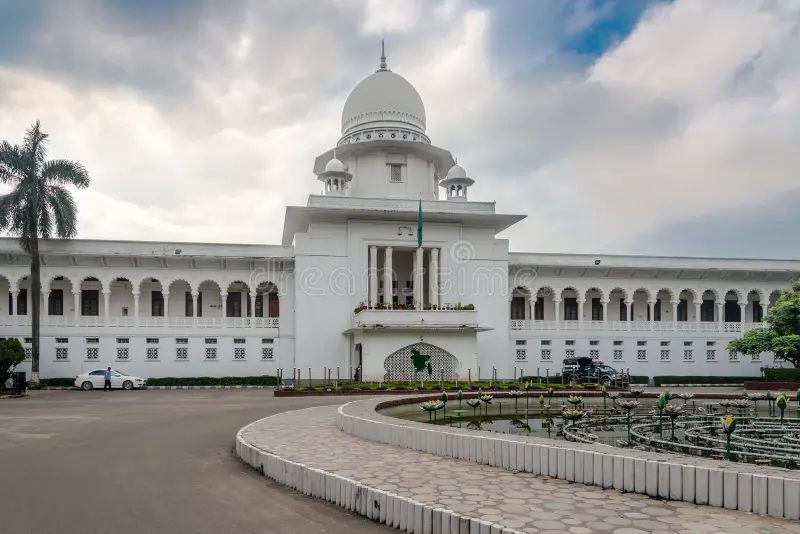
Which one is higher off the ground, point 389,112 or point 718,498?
point 389,112

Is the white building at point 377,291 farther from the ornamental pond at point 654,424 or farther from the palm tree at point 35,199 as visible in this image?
the ornamental pond at point 654,424

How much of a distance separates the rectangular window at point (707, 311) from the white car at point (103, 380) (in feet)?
117

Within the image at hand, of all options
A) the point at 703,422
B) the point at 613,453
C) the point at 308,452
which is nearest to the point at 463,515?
the point at 613,453

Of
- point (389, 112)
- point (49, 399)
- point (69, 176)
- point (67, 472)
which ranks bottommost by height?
point (49, 399)

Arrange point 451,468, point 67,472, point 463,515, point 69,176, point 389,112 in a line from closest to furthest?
point 463,515, point 451,468, point 67,472, point 69,176, point 389,112

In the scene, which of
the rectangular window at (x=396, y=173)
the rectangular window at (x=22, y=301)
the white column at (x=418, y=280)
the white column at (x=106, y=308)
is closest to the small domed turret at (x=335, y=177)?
the rectangular window at (x=396, y=173)

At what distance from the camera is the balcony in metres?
33.1

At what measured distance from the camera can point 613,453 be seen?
Answer: 7.65 meters

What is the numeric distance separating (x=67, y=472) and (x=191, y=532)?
4469 millimetres

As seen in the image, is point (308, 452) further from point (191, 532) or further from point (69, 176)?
point (69, 176)

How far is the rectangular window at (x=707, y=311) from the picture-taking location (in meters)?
44.5

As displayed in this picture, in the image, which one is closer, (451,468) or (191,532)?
(191,532)

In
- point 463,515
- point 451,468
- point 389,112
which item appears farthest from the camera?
point 389,112

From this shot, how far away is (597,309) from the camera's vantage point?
43406mm
